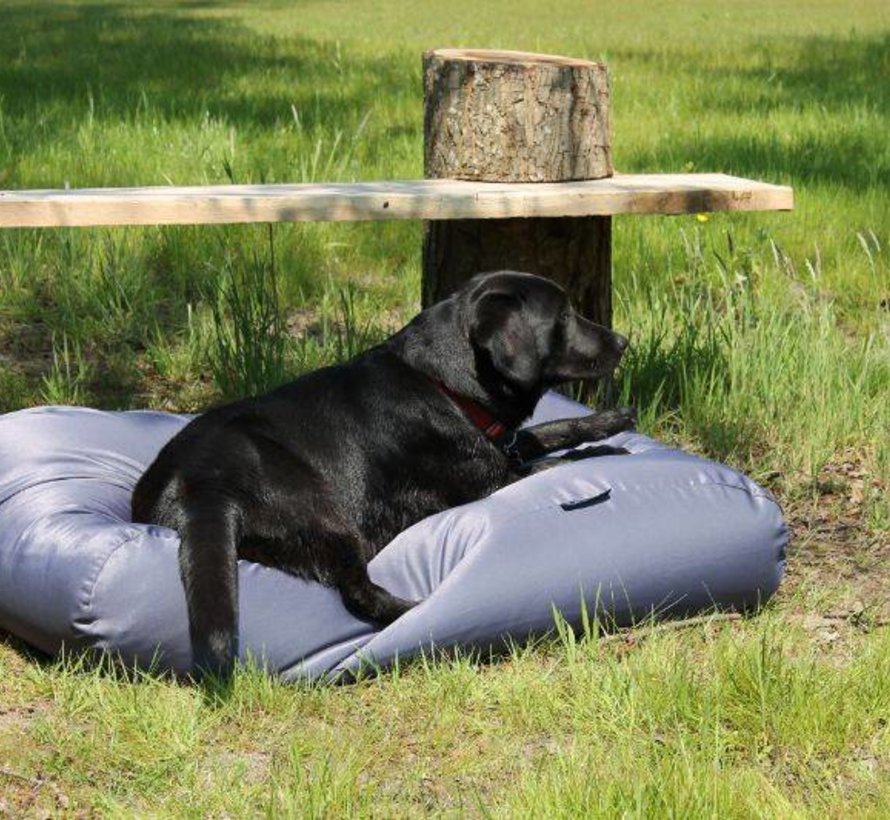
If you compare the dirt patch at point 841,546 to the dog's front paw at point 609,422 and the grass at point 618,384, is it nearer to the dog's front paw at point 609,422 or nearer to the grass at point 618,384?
the grass at point 618,384

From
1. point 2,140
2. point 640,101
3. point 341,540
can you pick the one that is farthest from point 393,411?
point 640,101

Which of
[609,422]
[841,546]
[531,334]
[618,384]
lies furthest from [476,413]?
[618,384]

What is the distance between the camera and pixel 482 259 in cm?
561

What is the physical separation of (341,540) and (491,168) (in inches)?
71.6

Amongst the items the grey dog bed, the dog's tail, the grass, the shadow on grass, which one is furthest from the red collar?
the shadow on grass

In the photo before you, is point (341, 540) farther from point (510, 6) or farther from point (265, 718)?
point (510, 6)

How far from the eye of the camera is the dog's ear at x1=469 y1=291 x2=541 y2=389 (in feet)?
14.7

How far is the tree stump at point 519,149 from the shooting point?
5465 millimetres

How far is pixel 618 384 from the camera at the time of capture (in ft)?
19.8

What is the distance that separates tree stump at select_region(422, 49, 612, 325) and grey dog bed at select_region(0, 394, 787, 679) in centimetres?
113

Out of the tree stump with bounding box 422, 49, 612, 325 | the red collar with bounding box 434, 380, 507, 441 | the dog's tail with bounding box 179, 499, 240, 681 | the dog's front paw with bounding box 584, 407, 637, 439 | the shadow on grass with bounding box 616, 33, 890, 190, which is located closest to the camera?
the dog's tail with bounding box 179, 499, 240, 681

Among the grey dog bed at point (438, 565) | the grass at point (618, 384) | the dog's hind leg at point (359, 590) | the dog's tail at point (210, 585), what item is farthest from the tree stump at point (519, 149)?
the dog's tail at point (210, 585)

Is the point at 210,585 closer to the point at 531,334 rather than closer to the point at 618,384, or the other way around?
the point at 531,334

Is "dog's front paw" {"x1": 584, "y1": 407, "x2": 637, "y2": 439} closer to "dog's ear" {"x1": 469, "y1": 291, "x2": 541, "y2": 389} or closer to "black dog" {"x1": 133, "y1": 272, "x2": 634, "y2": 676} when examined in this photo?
"black dog" {"x1": 133, "y1": 272, "x2": 634, "y2": 676}
